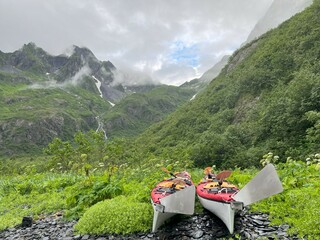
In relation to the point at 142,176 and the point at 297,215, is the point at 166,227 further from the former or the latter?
the point at 142,176

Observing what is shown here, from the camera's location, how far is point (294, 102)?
38062 mm

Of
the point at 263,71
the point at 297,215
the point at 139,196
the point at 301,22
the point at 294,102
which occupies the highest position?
the point at 301,22

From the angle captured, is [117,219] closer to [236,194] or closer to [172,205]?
[172,205]

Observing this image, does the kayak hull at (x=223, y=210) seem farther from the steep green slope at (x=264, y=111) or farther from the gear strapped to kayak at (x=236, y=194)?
the steep green slope at (x=264, y=111)

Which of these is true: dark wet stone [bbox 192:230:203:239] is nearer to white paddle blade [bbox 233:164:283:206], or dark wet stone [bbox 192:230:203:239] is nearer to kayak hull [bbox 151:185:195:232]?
kayak hull [bbox 151:185:195:232]

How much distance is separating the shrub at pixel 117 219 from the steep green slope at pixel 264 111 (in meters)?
21.9

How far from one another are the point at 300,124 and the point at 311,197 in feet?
97.5

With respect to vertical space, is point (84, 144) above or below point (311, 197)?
above

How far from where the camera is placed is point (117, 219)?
1068 centimetres

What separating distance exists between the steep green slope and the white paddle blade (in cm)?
2181

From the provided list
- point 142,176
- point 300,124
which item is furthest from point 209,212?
point 300,124

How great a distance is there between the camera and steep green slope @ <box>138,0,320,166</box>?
36531mm

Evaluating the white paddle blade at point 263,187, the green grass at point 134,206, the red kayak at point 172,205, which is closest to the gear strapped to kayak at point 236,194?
the white paddle blade at point 263,187

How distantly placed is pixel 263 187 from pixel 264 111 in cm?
4523
